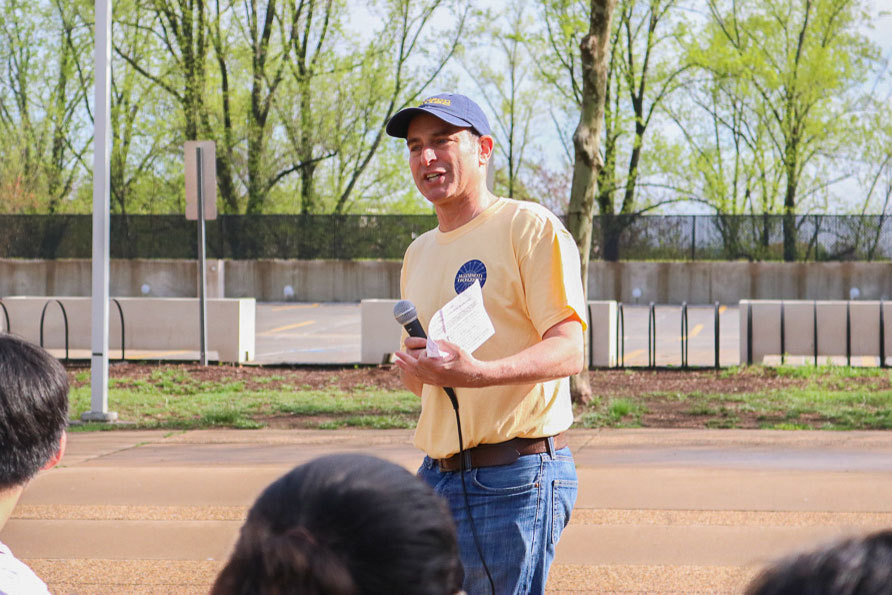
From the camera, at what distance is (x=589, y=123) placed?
1062cm

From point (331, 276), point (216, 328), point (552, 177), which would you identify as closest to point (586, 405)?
point (216, 328)

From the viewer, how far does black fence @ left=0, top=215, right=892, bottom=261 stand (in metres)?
34.5

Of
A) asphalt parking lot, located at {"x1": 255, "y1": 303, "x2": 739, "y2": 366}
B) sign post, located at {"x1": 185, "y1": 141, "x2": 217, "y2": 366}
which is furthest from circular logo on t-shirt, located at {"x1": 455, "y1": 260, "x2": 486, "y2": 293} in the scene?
asphalt parking lot, located at {"x1": 255, "y1": 303, "x2": 739, "y2": 366}

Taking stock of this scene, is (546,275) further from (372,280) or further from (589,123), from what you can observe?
(372,280)

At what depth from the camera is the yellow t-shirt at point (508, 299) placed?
2.79 metres

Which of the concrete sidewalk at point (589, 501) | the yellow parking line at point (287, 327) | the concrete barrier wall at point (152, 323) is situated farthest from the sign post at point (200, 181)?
the yellow parking line at point (287, 327)

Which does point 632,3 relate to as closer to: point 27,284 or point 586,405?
point 27,284

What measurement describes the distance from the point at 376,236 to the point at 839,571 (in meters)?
35.4

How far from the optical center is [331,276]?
3566cm

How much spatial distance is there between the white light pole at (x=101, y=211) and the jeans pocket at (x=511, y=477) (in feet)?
25.2

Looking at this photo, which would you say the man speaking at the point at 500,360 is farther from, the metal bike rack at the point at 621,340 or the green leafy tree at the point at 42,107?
the green leafy tree at the point at 42,107

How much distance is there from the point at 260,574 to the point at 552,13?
37375mm

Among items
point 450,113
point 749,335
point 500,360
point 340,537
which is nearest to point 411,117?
point 450,113

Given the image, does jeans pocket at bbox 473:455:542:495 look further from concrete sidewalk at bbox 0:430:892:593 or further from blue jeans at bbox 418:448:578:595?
concrete sidewalk at bbox 0:430:892:593
